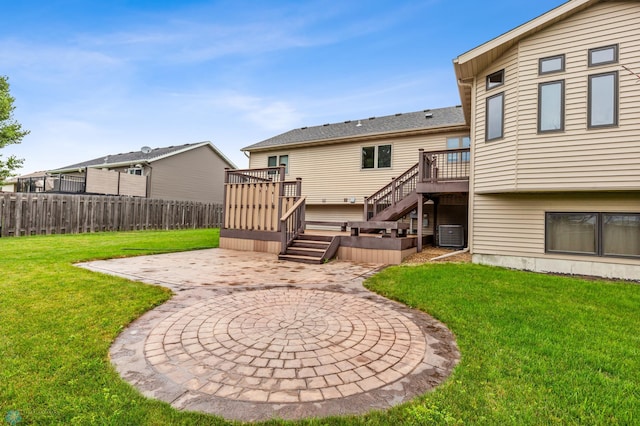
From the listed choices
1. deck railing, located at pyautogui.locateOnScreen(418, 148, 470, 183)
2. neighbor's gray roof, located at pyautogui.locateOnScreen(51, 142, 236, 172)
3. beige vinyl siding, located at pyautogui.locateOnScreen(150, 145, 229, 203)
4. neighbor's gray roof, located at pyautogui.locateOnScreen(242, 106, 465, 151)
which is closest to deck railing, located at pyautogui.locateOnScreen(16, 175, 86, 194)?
neighbor's gray roof, located at pyautogui.locateOnScreen(51, 142, 236, 172)

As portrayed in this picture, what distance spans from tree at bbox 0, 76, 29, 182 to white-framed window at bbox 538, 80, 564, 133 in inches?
938

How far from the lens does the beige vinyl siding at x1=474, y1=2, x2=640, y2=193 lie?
5.84 m

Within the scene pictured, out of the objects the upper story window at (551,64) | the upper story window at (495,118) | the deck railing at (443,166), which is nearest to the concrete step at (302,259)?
the deck railing at (443,166)

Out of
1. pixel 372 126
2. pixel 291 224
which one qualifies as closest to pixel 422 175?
pixel 291 224

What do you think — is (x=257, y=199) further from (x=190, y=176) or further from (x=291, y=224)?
(x=190, y=176)

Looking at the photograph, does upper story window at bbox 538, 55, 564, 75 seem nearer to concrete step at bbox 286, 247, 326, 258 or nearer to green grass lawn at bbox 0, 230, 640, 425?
green grass lawn at bbox 0, 230, 640, 425

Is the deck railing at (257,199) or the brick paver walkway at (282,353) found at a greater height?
the deck railing at (257,199)

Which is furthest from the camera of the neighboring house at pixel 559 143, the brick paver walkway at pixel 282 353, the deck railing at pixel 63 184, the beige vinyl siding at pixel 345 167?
the deck railing at pixel 63 184

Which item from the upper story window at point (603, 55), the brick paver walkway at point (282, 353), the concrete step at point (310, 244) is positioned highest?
the upper story window at point (603, 55)

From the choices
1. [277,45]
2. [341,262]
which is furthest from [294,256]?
[277,45]

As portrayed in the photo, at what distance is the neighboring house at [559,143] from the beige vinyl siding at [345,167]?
11.1 feet

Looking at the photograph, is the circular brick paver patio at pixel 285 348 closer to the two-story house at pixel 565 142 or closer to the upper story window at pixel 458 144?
the two-story house at pixel 565 142

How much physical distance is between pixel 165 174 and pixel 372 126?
14862 mm

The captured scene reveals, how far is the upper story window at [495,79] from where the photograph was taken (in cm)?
737
